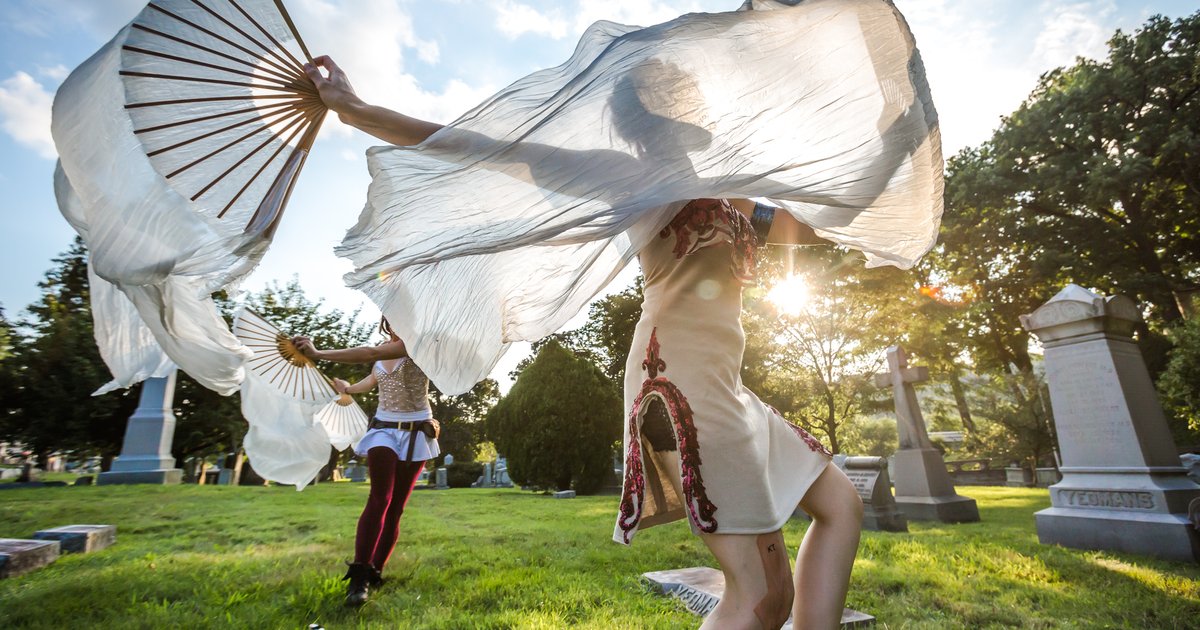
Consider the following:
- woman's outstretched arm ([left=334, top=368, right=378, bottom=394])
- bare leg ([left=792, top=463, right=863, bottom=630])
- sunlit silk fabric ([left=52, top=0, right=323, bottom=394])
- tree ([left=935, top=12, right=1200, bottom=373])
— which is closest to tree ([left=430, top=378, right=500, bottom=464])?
tree ([left=935, top=12, right=1200, bottom=373])

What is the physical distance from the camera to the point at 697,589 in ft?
11.9

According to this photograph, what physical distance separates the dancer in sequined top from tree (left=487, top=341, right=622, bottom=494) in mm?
11602

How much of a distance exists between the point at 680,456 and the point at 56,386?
24143 millimetres

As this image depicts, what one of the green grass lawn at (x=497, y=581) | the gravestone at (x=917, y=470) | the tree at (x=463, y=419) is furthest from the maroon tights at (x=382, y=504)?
the tree at (x=463, y=419)

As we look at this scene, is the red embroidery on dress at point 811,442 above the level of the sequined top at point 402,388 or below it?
below

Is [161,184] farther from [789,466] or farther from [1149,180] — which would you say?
[1149,180]

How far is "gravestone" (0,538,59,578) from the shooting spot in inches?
164

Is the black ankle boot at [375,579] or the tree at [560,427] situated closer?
the black ankle boot at [375,579]

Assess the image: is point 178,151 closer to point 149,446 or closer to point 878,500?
point 878,500

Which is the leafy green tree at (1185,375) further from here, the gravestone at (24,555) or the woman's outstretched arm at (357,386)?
the gravestone at (24,555)

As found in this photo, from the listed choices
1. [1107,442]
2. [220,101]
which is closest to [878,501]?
[1107,442]

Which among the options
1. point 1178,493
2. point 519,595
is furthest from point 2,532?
point 1178,493

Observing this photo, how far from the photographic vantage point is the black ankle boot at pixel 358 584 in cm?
348

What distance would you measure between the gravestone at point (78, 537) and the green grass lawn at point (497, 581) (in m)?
0.23
